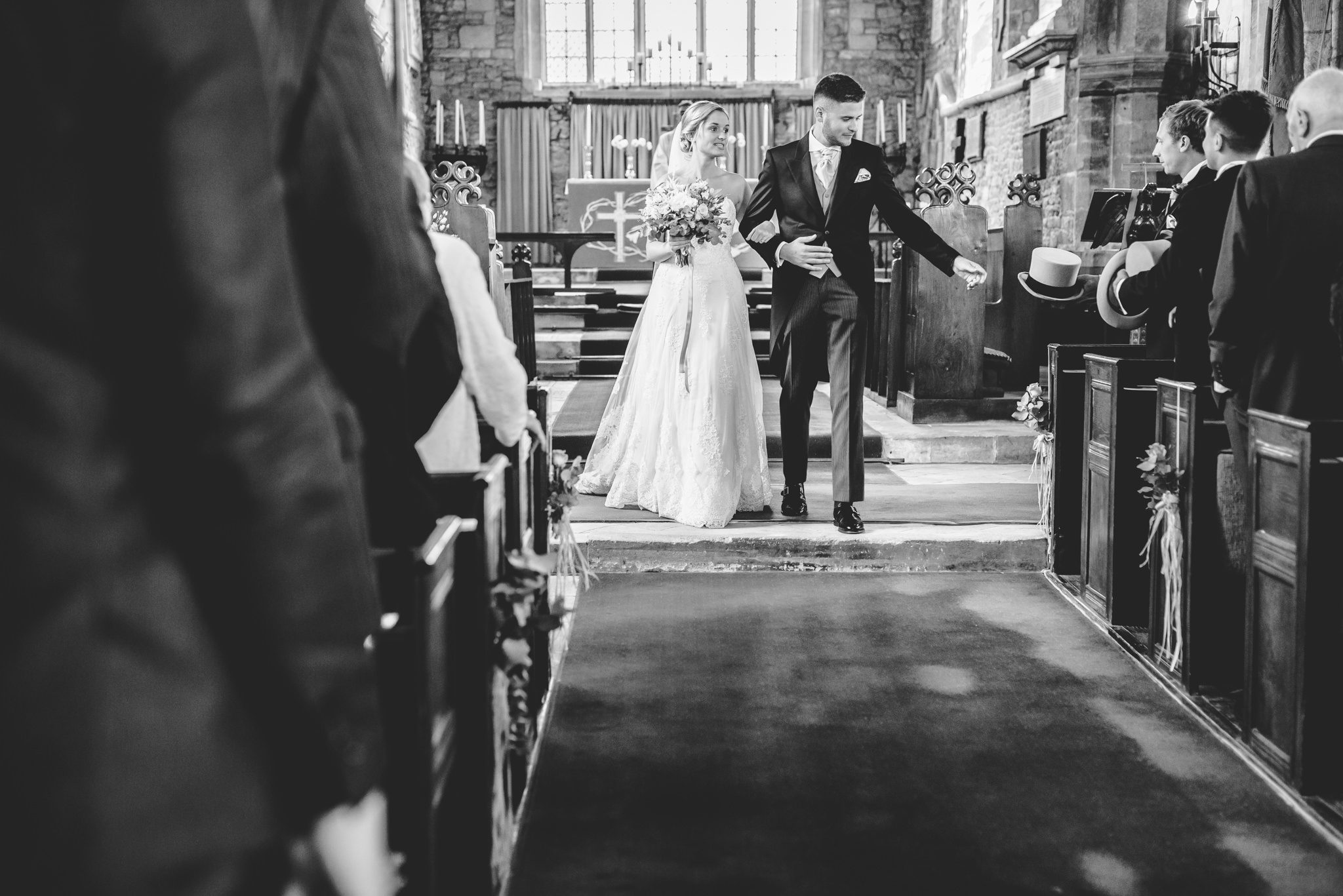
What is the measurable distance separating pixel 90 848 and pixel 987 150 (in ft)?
43.6

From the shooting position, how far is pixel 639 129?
16.2 m

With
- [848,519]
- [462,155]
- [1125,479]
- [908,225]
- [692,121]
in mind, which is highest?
[462,155]

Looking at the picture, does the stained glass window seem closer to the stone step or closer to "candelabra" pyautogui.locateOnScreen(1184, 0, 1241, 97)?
"candelabra" pyautogui.locateOnScreen(1184, 0, 1241, 97)

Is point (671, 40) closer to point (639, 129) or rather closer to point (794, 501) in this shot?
point (639, 129)

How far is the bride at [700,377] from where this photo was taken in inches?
201

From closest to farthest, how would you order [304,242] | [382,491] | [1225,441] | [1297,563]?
[304,242] < [382,491] < [1297,563] < [1225,441]

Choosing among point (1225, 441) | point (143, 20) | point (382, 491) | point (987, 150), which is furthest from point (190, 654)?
point (987, 150)

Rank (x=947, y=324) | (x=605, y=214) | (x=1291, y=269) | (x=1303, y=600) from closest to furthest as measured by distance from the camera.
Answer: (x=1303, y=600) → (x=1291, y=269) → (x=947, y=324) → (x=605, y=214)

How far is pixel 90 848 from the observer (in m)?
0.59

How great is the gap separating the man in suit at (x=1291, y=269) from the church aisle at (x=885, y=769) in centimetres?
85

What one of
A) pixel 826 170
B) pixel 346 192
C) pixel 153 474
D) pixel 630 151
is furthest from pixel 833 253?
pixel 630 151

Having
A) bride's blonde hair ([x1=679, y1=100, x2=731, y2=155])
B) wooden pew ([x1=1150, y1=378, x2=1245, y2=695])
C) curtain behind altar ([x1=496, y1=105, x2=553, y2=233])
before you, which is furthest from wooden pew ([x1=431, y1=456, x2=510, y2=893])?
curtain behind altar ([x1=496, y1=105, x2=553, y2=233])

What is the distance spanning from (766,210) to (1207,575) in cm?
220

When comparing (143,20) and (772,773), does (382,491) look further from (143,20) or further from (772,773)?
(772,773)
